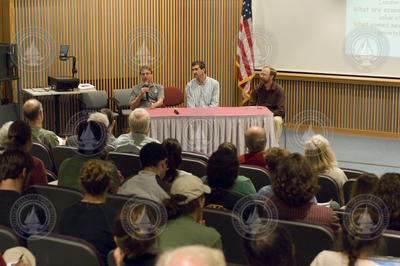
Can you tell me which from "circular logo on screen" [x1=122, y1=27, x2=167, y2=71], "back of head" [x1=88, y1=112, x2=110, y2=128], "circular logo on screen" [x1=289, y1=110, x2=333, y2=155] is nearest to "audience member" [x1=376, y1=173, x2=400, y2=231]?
"back of head" [x1=88, y1=112, x2=110, y2=128]

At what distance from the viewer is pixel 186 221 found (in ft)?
9.73

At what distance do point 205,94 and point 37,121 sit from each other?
3.12m

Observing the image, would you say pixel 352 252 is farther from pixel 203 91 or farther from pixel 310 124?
pixel 310 124

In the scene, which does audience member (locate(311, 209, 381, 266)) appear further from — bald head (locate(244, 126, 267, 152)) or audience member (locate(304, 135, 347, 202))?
bald head (locate(244, 126, 267, 152))

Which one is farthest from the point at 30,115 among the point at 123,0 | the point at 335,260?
the point at 123,0

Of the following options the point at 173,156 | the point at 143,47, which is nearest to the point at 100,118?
the point at 173,156

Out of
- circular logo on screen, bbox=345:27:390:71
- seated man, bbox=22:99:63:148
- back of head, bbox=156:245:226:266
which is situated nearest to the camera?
back of head, bbox=156:245:226:266

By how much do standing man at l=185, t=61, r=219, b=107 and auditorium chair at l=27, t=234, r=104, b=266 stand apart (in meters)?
5.44

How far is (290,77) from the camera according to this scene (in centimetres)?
1002

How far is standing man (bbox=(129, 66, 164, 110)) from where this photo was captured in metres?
7.63

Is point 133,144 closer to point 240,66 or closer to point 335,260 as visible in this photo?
point 335,260

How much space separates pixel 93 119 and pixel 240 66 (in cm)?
509

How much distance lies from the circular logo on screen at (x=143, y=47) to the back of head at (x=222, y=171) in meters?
6.11

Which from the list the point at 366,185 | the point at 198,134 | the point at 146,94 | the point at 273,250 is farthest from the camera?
the point at 146,94
